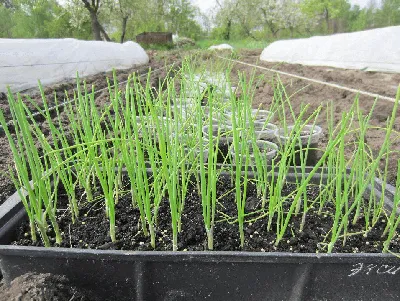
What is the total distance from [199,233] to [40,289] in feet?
1.41

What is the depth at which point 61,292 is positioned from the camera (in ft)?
2.47

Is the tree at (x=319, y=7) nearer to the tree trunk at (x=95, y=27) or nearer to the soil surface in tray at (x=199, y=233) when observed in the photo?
the tree trunk at (x=95, y=27)

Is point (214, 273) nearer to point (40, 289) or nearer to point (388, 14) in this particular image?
point (40, 289)

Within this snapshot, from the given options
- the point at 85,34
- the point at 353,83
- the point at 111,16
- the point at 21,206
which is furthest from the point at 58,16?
the point at 21,206

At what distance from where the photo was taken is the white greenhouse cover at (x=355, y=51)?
17.7 ft

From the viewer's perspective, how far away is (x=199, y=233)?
96cm

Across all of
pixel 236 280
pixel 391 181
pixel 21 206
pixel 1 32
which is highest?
pixel 1 32

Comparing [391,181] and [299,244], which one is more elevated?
[299,244]

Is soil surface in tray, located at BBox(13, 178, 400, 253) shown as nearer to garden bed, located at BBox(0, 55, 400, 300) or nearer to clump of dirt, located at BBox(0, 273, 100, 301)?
garden bed, located at BBox(0, 55, 400, 300)

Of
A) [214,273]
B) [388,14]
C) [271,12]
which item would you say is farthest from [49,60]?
[388,14]

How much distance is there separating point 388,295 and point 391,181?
915 mm

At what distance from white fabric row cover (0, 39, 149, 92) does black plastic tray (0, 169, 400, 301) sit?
4.33m

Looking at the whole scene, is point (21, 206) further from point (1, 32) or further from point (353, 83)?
point (1, 32)

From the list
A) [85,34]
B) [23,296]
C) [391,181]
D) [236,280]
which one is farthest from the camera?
[85,34]
